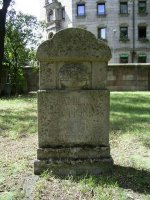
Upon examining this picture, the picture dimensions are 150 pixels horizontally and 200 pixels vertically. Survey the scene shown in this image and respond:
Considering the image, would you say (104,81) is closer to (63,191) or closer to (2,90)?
(63,191)

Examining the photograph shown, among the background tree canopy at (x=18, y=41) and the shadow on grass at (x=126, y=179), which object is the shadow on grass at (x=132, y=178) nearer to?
the shadow on grass at (x=126, y=179)

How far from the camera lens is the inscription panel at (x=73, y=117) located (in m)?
5.37

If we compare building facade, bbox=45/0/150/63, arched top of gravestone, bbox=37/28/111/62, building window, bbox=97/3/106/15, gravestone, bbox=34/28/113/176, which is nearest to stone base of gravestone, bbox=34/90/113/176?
gravestone, bbox=34/28/113/176

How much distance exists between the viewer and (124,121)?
9758mm

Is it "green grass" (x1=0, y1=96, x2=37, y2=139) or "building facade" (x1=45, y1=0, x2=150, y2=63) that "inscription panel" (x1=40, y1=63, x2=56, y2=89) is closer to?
"green grass" (x1=0, y1=96, x2=37, y2=139)

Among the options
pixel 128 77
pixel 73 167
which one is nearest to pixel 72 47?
pixel 73 167

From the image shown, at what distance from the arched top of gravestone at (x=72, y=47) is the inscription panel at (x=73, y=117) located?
1.51 ft

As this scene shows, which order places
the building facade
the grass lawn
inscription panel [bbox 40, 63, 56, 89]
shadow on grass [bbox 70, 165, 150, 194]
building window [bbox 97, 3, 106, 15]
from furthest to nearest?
1. building window [bbox 97, 3, 106, 15]
2. the building facade
3. inscription panel [bbox 40, 63, 56, 89]
4. shadow on grass [bbox 70, 165, 150, 194]
5. the grass lawn

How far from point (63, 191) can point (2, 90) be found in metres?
16.4

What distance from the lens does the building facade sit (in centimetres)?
4997

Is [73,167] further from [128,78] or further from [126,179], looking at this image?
[128,78]

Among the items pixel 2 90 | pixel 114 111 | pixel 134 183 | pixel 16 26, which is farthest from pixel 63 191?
pixel 16 26

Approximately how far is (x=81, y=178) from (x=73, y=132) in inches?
25.8

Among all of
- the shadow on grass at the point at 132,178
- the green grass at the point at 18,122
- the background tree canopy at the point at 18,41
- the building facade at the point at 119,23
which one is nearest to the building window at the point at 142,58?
the building facade at the point at 119,23
